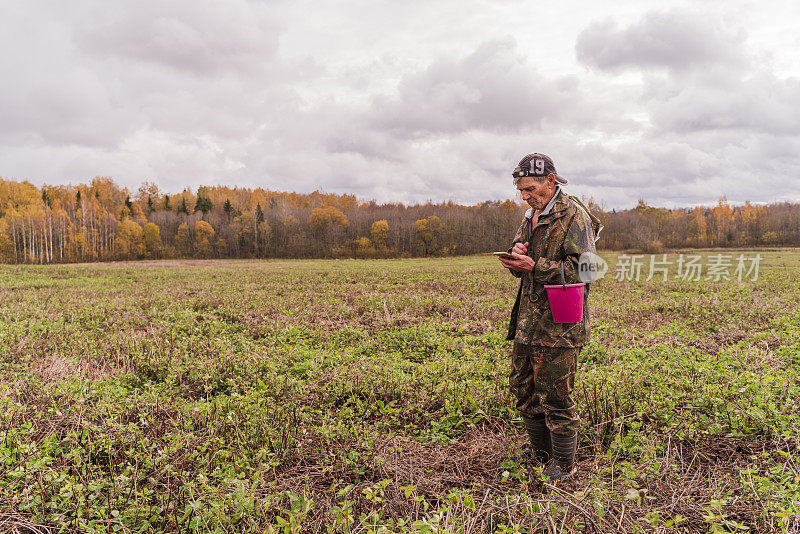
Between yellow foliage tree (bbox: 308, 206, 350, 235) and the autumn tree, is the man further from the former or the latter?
the autumn tree

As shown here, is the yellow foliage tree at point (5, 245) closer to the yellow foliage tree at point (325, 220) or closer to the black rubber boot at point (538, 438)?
the yellow foliage tree at point (325, 220)

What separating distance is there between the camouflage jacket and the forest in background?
68.2m

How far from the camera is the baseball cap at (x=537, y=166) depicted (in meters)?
3.52

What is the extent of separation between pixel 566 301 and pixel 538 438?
4.80 feet

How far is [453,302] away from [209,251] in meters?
77.8

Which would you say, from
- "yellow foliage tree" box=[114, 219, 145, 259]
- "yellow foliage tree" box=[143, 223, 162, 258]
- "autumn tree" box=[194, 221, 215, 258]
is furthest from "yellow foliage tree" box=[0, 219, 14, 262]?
"autumn tree" box=[194, 221, 215, 258]

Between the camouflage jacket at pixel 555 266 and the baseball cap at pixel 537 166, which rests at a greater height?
the baseball cap at pixel 537 166

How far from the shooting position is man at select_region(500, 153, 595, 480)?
3406mm

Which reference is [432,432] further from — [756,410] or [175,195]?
[175,195]

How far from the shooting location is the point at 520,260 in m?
3.47

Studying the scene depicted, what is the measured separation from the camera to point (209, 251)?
80.9 metres

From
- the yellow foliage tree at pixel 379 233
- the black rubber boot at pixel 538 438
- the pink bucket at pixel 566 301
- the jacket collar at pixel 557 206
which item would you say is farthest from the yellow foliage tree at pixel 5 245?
the pink bucket at pixel 566 301

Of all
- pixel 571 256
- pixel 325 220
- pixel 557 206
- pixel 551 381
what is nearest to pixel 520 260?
pixel 571 256

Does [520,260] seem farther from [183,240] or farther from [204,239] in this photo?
[183,240]
